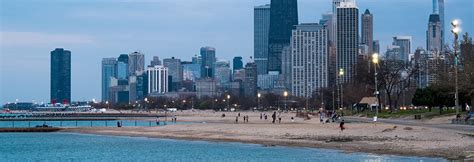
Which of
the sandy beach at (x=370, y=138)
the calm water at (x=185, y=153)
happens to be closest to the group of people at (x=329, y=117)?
the sandy beach at (x=370, y=138)

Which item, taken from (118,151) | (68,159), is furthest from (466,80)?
(68,159)

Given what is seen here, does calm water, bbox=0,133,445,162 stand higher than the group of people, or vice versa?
the group of people

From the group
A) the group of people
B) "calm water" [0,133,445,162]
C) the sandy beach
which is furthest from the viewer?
the group of people

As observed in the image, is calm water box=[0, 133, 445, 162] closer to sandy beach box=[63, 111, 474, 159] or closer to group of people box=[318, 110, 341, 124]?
sandy beach box=[63, 111, 474, 159]

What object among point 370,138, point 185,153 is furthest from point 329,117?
point 185,153

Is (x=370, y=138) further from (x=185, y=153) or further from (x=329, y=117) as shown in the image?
(x=329, y=117)

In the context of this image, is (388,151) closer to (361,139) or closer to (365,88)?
(361,139)

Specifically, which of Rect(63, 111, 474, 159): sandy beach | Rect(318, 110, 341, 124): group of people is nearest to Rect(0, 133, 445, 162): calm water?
Rect(63, 111, 474, 159): sandy beach

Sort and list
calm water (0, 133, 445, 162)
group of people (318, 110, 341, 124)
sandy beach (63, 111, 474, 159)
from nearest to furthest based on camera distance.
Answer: sandy beach (63, 111, 474, 159)
calm water (0, 133, 445, 162)
group of people (318, 110, 341, 124)

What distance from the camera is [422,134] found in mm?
48906

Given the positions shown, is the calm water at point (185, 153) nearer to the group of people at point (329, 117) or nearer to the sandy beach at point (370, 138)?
the sandy beach at point (370, 138)

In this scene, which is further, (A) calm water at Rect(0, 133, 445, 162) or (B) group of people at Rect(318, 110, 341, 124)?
(B) group of people at Rect(318, 110, 341, 124)

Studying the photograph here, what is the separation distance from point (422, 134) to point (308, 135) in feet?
43.1

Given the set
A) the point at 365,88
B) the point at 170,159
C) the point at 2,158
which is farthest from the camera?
the point at 365,88
